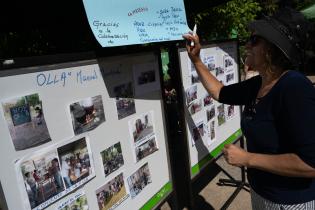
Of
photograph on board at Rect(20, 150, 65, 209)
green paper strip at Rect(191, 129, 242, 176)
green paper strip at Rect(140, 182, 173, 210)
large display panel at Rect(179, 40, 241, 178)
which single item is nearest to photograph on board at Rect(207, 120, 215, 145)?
large display panel at Rect(179, 40, 241, 178)

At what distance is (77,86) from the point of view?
160 centimetres

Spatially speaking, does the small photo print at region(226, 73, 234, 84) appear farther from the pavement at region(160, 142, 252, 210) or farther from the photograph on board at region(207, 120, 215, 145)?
the pavement at region(160, 142, 252, 210)

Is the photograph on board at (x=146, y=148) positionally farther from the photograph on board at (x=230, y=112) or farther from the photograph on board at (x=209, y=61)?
the photograph on board at (x=230, y=112)

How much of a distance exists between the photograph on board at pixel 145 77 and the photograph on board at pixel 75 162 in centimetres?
51

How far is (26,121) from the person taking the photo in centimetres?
136

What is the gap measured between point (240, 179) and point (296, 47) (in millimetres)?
2855

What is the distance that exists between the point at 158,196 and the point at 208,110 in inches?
36.7

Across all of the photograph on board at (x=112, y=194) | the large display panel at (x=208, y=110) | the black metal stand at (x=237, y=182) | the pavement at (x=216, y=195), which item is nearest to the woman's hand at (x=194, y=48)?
the large display panel at (x=208, y=110)

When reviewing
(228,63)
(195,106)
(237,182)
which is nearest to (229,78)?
(228,63)

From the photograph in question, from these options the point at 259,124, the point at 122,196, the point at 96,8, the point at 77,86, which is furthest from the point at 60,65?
the point at 259,124

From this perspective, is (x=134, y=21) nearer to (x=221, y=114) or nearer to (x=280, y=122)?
(x=280, y=122)

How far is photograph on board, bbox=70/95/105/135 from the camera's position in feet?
5.22

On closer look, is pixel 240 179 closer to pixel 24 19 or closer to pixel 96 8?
pixel 24 19

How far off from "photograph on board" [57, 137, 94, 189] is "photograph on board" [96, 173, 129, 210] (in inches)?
6.0
